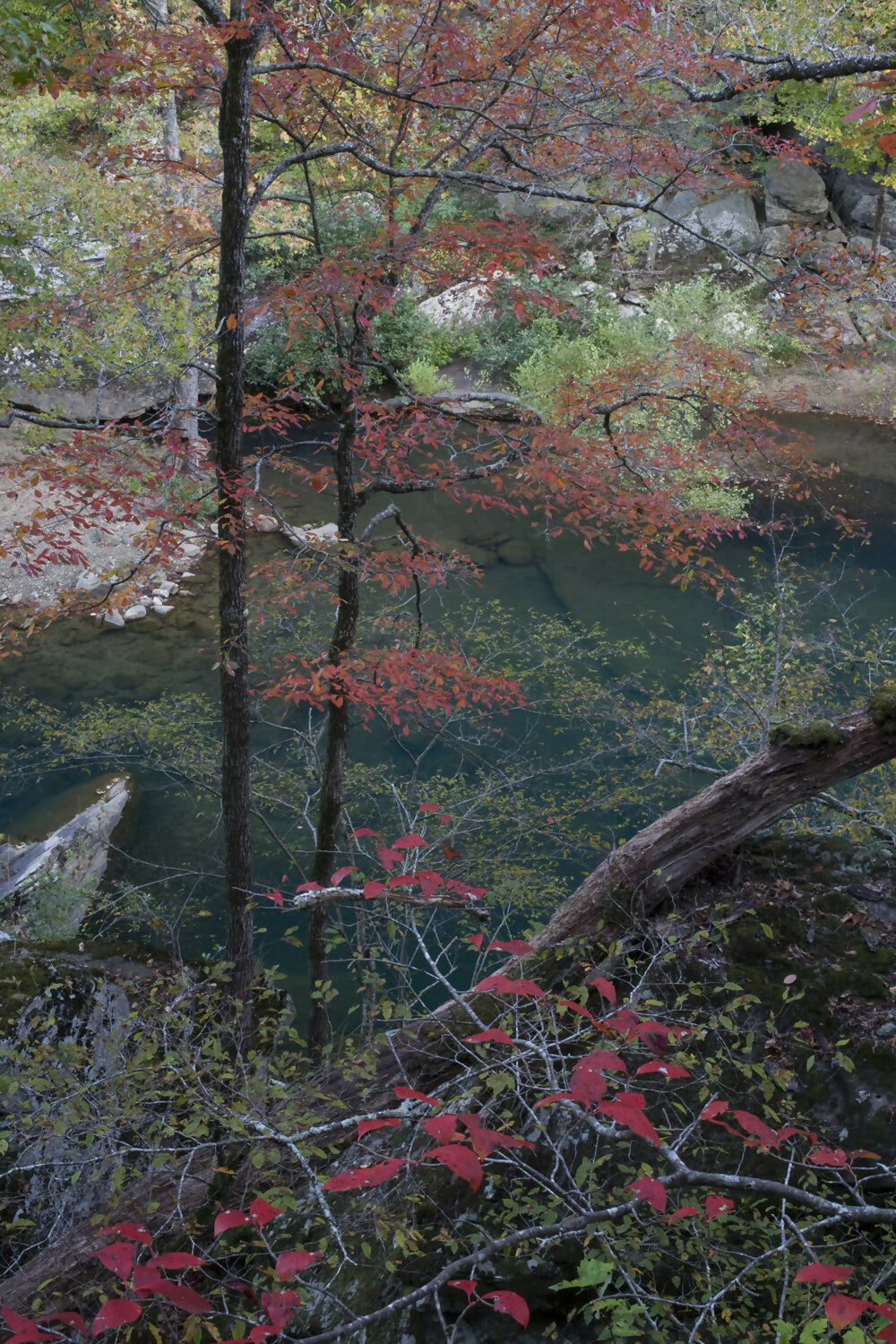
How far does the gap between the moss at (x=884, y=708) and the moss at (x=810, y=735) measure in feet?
0.49

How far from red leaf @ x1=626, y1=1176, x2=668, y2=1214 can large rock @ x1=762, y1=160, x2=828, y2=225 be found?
23.1m

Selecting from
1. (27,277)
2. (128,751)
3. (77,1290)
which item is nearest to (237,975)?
(77,1290)

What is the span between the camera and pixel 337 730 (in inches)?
228

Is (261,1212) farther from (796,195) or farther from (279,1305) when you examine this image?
(796,195)

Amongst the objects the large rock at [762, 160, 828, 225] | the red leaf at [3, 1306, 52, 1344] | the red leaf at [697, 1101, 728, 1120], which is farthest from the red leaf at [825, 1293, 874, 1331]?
the large rock at [762, 160, 828, 225]

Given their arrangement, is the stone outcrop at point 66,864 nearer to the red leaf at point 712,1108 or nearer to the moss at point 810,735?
the moss at point 810,735

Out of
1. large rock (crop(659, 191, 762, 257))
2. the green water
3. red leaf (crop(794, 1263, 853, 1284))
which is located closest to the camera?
red leaf (crop(794, 1263, 853, 1284))

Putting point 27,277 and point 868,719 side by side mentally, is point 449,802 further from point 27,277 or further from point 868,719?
point 27,277

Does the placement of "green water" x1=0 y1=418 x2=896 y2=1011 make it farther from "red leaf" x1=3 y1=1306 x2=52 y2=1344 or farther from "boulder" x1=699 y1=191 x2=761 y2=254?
"boulder" x1=699 y1=191 x2=761 y2=254

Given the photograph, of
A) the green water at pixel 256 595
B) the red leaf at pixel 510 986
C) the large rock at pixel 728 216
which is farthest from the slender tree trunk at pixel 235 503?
the large rock at pixel 728 216

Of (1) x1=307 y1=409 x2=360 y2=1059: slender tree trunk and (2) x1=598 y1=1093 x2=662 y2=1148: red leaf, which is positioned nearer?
(2) x1=598 y1=1093 x2=662 y2=1148: red leaf

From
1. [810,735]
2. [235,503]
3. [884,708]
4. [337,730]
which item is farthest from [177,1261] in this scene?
[337,730]

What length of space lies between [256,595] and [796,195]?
20079 mm

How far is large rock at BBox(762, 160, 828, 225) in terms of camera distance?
66.3 feet
